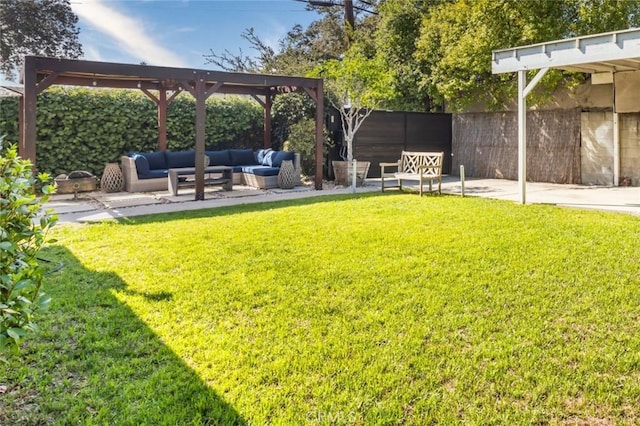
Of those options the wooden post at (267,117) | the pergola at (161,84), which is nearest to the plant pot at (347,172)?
the pergola at (161,84)

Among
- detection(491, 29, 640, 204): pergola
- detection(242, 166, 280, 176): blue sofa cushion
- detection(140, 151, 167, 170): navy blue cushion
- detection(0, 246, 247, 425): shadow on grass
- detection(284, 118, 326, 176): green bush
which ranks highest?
detection(491, 29, 640, 204): pergola

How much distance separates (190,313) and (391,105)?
1395cm

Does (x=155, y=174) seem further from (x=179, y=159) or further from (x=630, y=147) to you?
(x=630, y=147)

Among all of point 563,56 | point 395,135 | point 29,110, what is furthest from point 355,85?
point 29,110

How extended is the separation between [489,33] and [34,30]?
61.1ft

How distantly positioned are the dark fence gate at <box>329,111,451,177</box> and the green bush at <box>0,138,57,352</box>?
1092cm

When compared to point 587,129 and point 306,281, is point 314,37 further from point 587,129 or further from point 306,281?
point 306,281

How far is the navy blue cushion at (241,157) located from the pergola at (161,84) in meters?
0.94

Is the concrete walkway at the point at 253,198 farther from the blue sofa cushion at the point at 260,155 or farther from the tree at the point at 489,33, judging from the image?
the tree at the point at 489,33

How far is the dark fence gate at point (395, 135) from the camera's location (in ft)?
43.3

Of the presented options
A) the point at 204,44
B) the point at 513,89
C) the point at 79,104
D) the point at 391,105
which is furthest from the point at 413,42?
the point at 204,44

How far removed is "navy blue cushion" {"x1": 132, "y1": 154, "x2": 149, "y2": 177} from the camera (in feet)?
33.0

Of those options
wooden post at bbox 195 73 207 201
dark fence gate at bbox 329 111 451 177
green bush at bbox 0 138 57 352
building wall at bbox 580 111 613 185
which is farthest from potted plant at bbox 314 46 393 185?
green bush at bbox 0 138 57 352

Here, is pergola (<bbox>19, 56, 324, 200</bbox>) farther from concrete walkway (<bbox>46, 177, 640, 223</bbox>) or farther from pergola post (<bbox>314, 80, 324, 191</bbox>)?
concrete walkway (<bbox>46, 177, 640, 223</bbox>)
